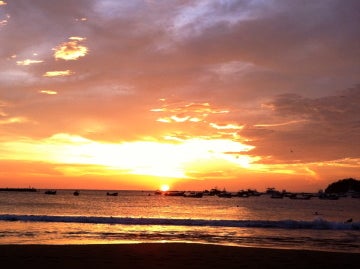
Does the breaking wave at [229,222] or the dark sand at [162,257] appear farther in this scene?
the breaking wave at [229,222]

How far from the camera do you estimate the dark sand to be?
47.7 ft

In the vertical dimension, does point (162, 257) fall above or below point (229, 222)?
above

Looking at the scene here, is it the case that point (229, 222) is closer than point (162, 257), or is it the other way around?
point (162, 257)

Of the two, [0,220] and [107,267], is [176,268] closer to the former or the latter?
[107,267]

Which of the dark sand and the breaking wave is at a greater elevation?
the dark sand

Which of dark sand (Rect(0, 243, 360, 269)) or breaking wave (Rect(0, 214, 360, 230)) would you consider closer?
dark sand (Rect(0, 243, 360, 269))

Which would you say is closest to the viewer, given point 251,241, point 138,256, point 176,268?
point 176,268

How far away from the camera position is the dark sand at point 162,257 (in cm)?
1453

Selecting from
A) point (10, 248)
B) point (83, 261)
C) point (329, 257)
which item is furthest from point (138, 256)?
point (329, 257)

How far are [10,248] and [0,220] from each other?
2172 centimetres

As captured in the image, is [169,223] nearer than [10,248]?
No

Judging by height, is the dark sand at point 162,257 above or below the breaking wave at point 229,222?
above

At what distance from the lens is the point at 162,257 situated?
16.2 meters

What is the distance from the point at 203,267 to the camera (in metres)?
14.2
